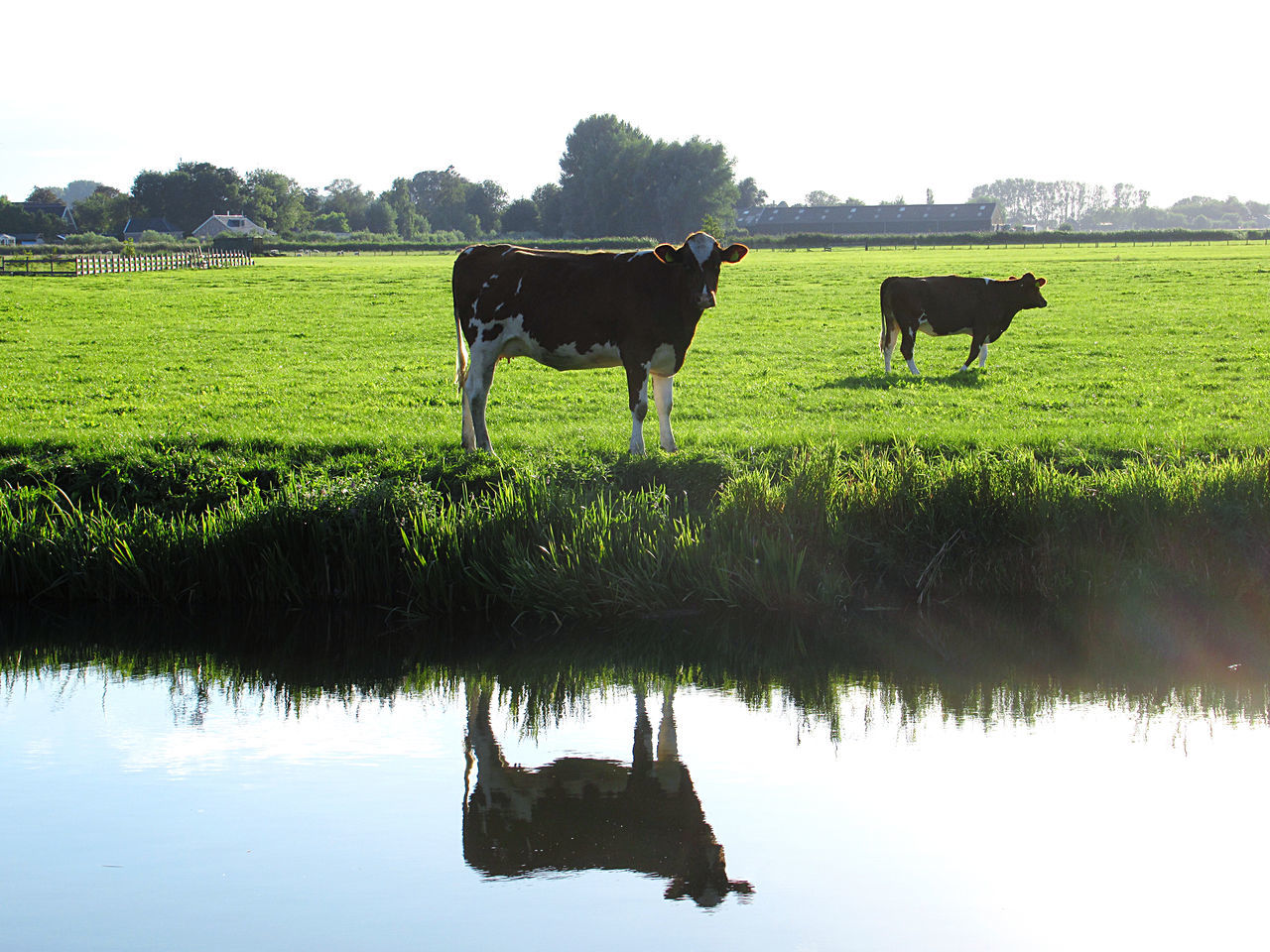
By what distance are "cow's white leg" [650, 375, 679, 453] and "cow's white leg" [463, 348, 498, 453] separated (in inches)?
63.5

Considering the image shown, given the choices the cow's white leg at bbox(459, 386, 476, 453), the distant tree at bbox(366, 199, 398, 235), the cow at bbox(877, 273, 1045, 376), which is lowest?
the cow's white leg at bbox(459, 386, 476, 453)

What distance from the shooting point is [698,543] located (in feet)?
32.0

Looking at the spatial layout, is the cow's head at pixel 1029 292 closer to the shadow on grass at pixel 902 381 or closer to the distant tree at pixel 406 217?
the shadow on grass at pixel 902 381

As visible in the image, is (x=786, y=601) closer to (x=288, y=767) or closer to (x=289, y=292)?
(x=288, y=767)

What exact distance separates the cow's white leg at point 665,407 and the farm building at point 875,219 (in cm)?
13862

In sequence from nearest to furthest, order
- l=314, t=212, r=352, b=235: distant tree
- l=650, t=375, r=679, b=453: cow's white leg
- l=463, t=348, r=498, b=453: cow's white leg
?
l=650, t=375, r=679, b=453: cow's white leg, l=463, t=348, r=498, b=453: cow's white leg, l=314, t=212, r=352, b=235: distant tree

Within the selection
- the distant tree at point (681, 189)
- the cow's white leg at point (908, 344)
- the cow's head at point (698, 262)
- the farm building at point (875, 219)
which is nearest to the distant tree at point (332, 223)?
the distant tree at point (681, 189)

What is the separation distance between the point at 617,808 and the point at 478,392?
6342mm

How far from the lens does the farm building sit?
5965 inches

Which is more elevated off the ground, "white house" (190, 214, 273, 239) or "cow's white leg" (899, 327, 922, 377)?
"white house" (190, 214, 273, 239)

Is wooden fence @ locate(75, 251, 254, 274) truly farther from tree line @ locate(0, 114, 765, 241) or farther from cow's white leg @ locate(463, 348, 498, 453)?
tree line @ locate(0, 114, 765, 241)

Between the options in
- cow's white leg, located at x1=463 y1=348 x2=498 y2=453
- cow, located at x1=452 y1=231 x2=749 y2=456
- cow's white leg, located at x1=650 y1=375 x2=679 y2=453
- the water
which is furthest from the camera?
cow's white leg, located at x1=463 y1=348 x2=498 y2=453

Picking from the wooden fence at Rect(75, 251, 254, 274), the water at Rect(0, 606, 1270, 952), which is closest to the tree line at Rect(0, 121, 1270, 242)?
the wooden fence at Rect(75, 251, 254, 274)

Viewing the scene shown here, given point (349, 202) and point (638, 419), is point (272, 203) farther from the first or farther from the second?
point (638, 419)
